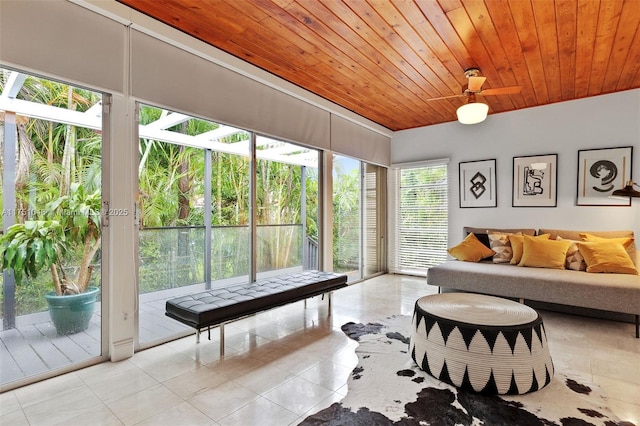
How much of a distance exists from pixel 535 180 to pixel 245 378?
4719 millimetres

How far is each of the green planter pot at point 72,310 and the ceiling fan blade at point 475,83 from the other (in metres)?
3.78

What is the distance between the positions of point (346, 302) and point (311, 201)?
160cm

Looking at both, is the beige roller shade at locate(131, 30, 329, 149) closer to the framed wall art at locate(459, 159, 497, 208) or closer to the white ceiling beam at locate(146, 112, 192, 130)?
the white ceiling beam at locate(146, 112, 192, 130)

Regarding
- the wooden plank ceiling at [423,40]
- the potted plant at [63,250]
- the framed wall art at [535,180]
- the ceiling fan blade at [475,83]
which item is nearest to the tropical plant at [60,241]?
the potted plant at [63,250]

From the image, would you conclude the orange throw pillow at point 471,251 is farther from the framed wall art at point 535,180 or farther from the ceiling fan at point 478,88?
the ceiling fan at point 478,88

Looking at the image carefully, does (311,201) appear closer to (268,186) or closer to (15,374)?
(268,186)

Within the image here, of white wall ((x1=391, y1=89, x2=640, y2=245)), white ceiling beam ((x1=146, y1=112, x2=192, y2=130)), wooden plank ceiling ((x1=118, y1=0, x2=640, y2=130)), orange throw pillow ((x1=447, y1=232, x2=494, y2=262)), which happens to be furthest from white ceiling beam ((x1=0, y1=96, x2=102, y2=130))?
white wall ((x1=391, y1=89, x2=640, y2=245))

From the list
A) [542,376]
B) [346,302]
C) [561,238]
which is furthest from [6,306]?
[561,238]

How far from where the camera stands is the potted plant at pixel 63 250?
2.18 meters

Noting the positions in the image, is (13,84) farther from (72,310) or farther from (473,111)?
(473,111)

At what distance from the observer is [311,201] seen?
16.0 ft

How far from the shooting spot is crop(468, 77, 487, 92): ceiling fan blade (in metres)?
3.07

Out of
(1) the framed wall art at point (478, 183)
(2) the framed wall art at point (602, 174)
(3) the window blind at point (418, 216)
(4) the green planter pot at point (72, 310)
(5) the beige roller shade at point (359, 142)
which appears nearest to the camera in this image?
(4) the green planter pot at point (72, 310)

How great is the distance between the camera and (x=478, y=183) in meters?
5.16
